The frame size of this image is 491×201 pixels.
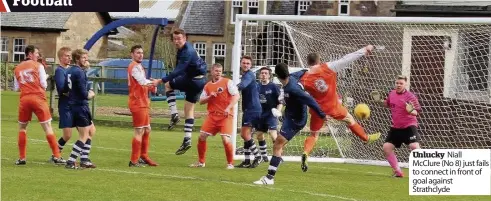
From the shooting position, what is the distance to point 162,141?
2702 cm

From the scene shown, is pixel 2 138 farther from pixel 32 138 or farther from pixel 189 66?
pixel 189 66

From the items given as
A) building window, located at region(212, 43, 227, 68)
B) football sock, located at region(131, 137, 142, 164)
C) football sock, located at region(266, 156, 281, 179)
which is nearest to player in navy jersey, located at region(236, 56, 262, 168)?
football sock, located at region(131, 137, 142, 164)

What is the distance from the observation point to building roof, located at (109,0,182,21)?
79375mm

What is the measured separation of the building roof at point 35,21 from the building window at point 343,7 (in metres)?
15.8

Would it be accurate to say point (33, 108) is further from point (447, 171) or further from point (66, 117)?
point (447, 171)

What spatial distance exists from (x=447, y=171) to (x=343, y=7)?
53803mm

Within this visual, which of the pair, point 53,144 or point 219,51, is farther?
point 219,51

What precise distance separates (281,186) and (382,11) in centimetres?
4905

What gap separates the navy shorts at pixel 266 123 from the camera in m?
20.8

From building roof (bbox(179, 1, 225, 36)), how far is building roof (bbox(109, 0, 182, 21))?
15.6 ft

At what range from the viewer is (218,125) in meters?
19.3

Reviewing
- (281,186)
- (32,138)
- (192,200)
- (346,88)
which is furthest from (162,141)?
(192,200)

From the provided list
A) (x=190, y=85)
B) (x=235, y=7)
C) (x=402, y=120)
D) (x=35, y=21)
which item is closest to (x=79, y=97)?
(x=190, y=85)

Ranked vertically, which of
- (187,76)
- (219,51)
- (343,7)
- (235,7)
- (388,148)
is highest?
(343,7)
